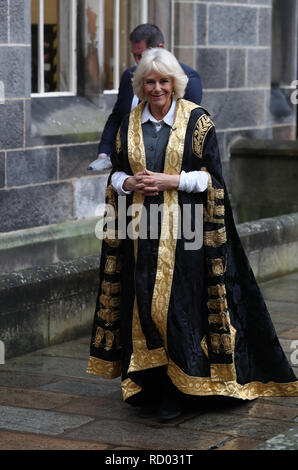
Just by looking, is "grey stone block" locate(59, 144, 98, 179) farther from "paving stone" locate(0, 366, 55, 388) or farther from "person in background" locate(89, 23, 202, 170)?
"paving stone" locate(0, 366, 55, 388)

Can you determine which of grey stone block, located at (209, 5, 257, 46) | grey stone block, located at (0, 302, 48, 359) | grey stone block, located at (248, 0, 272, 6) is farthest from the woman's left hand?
grey stone block, located at (248, 0, 272, 6)

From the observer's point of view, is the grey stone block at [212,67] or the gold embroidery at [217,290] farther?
the grey stone block at [212,67]

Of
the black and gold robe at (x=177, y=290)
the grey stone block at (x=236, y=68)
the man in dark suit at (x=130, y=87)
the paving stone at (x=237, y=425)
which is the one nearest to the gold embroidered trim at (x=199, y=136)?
the black and gold robe at (x=177, y=290)

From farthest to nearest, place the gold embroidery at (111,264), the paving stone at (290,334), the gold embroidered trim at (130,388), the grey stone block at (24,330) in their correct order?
the paving stone at (290,334) → the grey stone block at (24,330) → the gold embroidery at (111,264) → the gold embroidered trim at (130,388)

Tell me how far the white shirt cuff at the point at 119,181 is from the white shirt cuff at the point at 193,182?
27cm

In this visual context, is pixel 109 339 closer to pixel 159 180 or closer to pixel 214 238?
pixel 214 238

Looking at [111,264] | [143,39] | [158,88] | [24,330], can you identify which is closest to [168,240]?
[111,264]

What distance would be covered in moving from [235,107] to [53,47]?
8.66 ft

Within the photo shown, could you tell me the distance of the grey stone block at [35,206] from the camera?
28.3ft

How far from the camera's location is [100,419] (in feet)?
17.8

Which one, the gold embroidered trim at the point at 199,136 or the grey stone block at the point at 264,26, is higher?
the grey stone block at the point at 264,26

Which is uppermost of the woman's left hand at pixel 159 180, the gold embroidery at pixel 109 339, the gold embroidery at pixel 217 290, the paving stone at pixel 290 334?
the woman's left hand at pixel 159 180

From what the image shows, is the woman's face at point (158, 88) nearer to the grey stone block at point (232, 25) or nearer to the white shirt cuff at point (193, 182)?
the white shirt cuff at point (193, 182)

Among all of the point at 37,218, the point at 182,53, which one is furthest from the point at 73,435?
the point at 182,53
